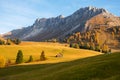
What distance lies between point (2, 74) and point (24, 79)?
22.1 m

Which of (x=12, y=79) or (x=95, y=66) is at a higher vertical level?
(x=95, y=66)

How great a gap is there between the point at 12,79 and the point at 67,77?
2007cm

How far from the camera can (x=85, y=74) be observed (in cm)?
4438

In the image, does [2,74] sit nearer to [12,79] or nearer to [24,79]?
[12,79]

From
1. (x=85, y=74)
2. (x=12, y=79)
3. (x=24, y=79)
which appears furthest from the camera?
(x=12, y=79)

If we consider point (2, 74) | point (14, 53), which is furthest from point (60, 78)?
point (14, 53)

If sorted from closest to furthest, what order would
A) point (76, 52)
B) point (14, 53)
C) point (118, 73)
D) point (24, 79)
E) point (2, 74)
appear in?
point (118, 73) < point (24, 79) < point (2, 74) < point (14, 53) < point (76, 52)

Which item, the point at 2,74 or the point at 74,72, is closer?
the point at 74,72

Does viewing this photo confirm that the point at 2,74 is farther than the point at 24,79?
Yes

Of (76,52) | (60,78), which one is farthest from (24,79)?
(76,52)

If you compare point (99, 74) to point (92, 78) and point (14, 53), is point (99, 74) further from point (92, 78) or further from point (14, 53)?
point (14, 53)

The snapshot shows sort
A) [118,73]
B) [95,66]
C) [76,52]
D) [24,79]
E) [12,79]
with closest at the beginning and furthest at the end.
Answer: [118,73] → [95,66] → [24,79] → [12,79] → [76,52]

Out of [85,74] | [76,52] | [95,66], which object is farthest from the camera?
[76,52]

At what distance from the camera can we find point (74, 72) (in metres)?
47.8
